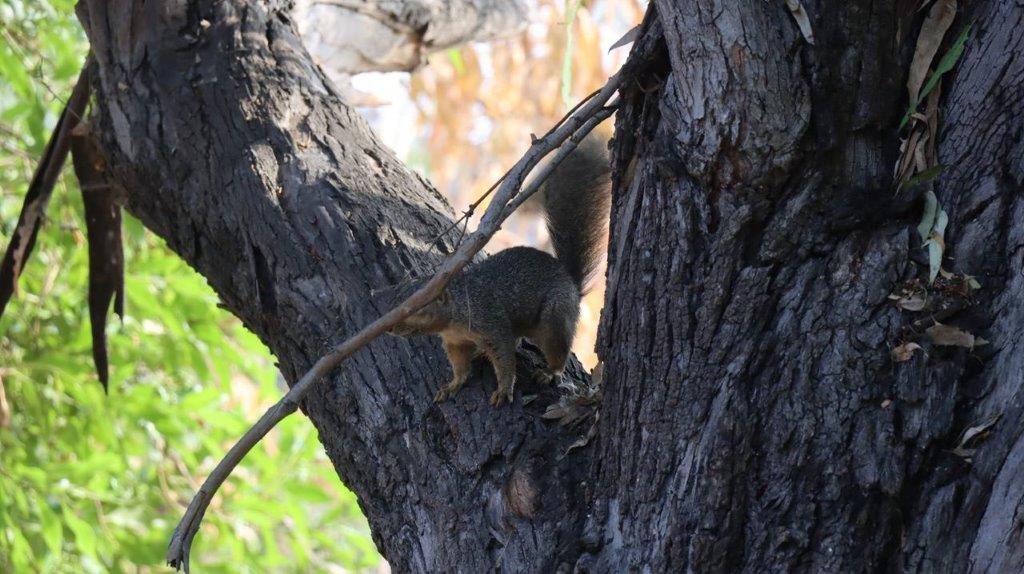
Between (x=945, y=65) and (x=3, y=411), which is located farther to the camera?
(x=3, y=411)

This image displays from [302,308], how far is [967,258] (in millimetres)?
1421

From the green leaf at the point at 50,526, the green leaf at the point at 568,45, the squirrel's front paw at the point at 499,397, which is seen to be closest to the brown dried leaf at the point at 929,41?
the green leaf at the point at 568,45

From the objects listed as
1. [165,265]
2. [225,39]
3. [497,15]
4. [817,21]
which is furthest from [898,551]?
[497,15]

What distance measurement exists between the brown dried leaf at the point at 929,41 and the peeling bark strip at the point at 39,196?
2.32m

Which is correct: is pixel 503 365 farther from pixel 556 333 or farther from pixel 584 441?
pixel 584 441

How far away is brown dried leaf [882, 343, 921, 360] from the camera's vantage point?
5.35 ft

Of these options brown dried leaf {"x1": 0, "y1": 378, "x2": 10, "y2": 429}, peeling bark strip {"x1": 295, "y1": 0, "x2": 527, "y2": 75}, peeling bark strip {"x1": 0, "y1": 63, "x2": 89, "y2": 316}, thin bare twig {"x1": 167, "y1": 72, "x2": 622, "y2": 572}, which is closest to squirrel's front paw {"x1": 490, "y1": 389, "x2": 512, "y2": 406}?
thin bare twig {"x1": 167, "y1": 72, "x2": 622, "y2": 572}

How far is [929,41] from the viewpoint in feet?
5.75

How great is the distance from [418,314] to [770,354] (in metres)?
1.17

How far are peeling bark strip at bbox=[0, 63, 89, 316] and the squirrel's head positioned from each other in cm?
122

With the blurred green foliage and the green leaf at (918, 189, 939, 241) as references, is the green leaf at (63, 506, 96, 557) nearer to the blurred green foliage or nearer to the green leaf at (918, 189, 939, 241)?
the blurred green foliage

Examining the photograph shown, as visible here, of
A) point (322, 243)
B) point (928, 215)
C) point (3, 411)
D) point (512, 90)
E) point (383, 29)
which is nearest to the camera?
point (928, 215)

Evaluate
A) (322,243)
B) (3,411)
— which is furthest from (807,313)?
(3,411)

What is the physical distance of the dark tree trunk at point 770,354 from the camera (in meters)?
1.61
